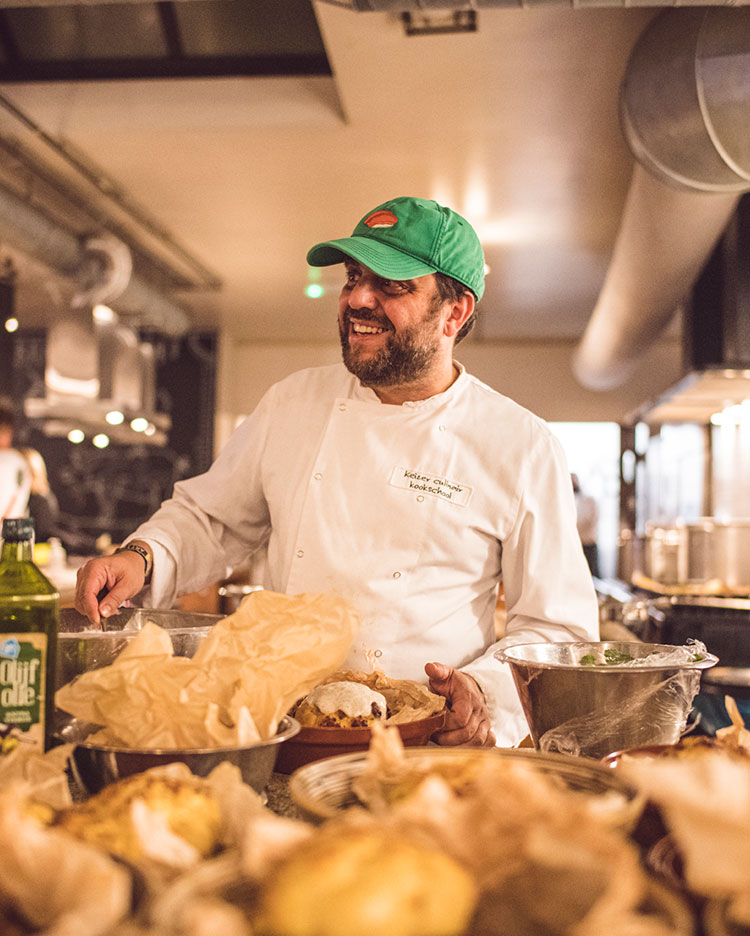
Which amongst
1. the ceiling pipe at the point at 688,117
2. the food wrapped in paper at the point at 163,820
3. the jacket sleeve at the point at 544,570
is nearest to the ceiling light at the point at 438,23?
the ceiling pipe at the point at 688,117

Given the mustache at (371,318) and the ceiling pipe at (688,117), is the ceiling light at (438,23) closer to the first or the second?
the ceiling pipe at (688,117)

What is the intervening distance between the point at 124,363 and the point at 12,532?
571 centimetres

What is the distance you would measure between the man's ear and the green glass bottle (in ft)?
3.05

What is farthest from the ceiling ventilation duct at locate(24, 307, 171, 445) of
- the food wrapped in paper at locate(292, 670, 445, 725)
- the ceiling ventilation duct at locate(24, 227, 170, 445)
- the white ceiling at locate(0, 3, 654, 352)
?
the food wrapped in paper at locate(292, 670, 445, 725)

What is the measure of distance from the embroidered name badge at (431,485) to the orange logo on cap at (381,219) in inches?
16.2

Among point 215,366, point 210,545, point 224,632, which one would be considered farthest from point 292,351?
point 224,632

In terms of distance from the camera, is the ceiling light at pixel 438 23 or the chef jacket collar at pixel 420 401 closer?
the chef jacket collar at pixel 420 401

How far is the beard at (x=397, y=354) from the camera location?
5.19ft

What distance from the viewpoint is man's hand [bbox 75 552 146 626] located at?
1.28m

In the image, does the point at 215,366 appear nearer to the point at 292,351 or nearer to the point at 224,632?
the point at 292,351

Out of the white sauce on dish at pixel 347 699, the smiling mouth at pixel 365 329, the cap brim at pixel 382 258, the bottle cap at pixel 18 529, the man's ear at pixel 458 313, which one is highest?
the cap brim at pixel 382 258

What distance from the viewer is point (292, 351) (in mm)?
9508

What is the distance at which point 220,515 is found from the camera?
175 centimetres

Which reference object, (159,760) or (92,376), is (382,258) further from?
(92,376)
